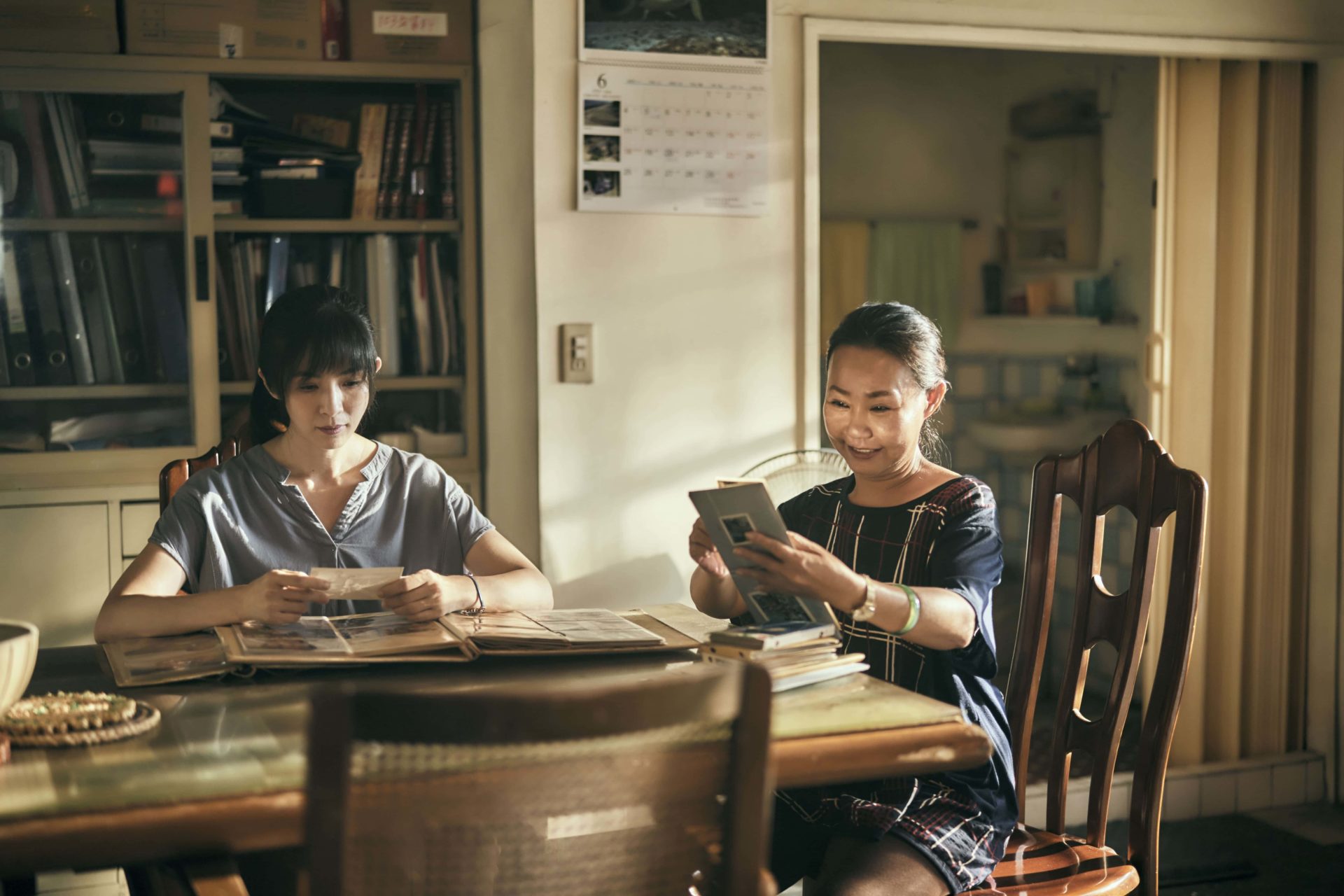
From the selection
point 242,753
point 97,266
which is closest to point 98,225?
point 97,266

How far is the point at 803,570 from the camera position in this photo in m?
1.41

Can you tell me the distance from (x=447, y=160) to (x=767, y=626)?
200 cm

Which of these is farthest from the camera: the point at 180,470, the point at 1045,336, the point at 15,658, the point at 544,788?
the point at 1045,336

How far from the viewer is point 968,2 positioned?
114 inches

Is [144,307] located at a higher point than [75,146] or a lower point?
lower

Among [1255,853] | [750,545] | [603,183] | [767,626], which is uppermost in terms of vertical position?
[603,183]

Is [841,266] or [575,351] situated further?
[841,266]

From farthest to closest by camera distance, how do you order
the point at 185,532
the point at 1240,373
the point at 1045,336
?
the point at 1045,336 → the point at 1240,373 → the point at 185,532

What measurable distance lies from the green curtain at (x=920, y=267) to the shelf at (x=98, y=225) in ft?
8.54

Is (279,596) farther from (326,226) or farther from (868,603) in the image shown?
(326,226)

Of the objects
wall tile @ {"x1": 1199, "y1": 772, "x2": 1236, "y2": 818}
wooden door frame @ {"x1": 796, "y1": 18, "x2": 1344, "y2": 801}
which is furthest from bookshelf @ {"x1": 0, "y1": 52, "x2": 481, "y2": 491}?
wall tile @ {"x1": 1199, "y1": 772, "x2": 1236, "y2": 818}

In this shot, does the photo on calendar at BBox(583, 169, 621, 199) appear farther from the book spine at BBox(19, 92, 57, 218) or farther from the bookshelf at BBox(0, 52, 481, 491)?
the book spine at BBox(19, 92, 57, 218)

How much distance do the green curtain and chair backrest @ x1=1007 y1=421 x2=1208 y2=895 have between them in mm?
2920

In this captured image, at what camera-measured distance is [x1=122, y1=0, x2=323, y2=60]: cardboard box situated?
285 cm
